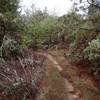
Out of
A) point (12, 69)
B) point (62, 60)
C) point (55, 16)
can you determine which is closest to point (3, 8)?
point (62, 60)

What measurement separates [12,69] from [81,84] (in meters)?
2.65

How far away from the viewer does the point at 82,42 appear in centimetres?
1016

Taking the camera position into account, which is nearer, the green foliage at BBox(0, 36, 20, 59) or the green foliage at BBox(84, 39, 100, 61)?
the green foliage at BBox(84, 39, 100, 61)

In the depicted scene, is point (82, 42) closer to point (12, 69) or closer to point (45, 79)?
point (45, 79)

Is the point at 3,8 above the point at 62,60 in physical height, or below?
above

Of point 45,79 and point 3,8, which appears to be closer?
point 45,79

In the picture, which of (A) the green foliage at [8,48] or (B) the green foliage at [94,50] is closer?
(B) the green foliage at [94,50]

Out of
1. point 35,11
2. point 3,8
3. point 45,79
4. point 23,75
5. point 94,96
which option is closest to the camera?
point 94,96

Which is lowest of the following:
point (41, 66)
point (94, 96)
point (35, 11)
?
point (94, 96)

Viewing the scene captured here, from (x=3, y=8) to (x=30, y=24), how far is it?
3.61m

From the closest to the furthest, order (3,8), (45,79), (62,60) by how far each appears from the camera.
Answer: (45,79) < (62,60) < (3,8)

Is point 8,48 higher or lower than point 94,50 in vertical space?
higher

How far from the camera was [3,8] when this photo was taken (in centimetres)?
1270

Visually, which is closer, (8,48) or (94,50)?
(94,50)
